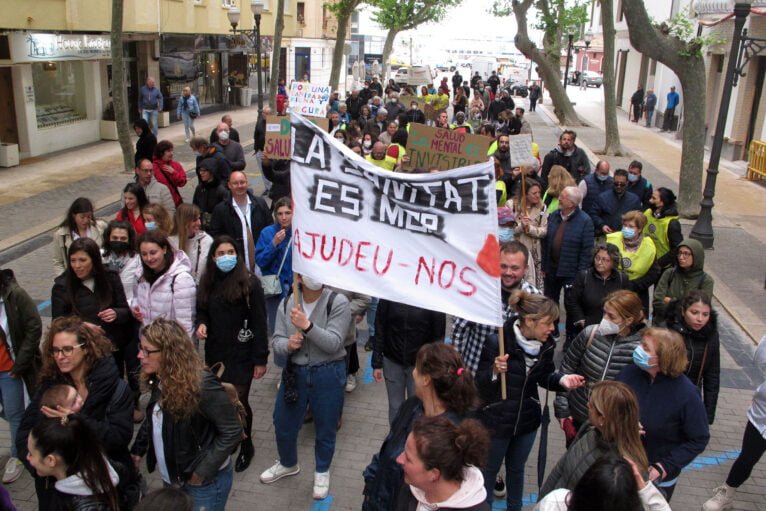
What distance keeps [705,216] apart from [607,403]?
9.52 m

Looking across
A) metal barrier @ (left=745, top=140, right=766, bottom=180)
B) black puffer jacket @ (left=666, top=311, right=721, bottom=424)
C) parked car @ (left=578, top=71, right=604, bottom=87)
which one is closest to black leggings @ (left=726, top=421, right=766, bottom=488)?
black puffer jacket @ (left=666, top=311, right=721, bottom=424)

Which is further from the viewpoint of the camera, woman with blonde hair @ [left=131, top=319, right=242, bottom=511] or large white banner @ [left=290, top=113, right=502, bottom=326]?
large white banner @ [left=290, top=113, right=502, bottom=326]

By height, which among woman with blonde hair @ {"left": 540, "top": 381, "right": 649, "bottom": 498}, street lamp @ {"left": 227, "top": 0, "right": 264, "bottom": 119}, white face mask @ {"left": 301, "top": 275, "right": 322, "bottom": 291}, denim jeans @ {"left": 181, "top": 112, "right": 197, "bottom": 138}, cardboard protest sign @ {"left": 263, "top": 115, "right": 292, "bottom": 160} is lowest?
denim jeans @ {"left": 181, "top": 112, "right": 197, "bottom": 138}

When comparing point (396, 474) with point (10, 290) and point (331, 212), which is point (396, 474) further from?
point (10, 290)

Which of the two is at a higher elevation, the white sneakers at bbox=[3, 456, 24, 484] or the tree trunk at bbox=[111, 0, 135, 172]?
the tree trunk at bbox=[111, 0, 135, 172]

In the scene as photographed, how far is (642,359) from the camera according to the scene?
13.1 feet

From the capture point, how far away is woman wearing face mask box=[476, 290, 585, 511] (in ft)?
13.8

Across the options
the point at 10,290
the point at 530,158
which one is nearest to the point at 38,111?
the point at 530,158

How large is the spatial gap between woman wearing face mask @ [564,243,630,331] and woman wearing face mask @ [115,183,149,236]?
Result: 420 cm

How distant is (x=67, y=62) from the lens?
20.3 metres

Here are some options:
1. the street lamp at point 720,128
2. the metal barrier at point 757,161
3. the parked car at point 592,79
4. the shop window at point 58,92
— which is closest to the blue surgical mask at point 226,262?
the street lamp at point 720,128

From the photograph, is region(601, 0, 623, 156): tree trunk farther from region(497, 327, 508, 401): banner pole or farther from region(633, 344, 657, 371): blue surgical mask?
region(497, 327, 508, 401): banner pole

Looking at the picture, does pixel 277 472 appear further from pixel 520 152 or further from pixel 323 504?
pixel 520 152

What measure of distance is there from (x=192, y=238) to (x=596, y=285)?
3.58 metres
